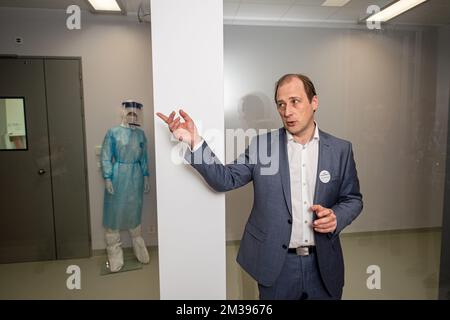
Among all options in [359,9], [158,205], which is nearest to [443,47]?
[359,9]

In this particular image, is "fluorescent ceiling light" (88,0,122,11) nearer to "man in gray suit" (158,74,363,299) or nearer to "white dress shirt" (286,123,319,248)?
"man in gray suit" (158,74,363,299)

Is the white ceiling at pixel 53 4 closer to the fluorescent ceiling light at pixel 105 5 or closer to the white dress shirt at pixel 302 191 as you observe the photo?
the fluorescent ceiling light at pixel 105 5

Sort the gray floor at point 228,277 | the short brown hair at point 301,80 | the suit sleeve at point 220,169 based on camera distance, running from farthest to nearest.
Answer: the gray floor at point 228,277 → the short brown hair at point 301,80 → the suit sleeve at point 220,169

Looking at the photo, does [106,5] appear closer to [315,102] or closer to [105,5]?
[105,5]

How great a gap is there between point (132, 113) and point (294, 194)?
2.85 feet

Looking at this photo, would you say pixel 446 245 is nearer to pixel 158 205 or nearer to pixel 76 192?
pixel 158 205

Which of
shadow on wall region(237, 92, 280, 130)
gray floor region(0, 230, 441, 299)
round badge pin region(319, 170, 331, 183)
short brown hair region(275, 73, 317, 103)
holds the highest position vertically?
short brown hair region(275, 73, 317, 103)

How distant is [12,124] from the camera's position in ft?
4.35

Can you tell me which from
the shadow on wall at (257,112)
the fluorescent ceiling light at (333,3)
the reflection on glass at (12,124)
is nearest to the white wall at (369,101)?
the shadow on wall at (257,112)

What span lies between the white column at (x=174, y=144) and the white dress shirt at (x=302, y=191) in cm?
33

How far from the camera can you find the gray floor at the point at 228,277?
4.26 ft

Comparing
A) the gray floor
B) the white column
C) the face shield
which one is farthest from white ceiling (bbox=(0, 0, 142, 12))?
the gray floor

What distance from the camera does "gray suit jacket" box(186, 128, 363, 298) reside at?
45.6 inches
